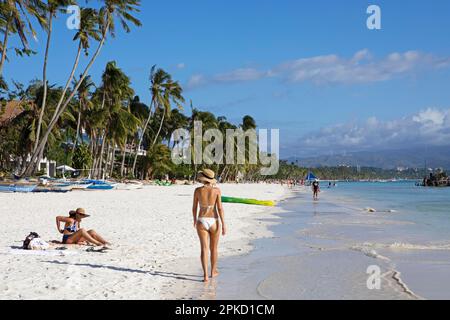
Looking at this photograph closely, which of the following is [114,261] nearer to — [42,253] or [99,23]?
Answer: [42,253]

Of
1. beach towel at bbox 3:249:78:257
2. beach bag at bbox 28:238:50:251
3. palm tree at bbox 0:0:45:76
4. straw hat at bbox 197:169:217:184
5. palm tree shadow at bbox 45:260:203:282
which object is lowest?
palm tree shadow at bbox 45:260:203:282

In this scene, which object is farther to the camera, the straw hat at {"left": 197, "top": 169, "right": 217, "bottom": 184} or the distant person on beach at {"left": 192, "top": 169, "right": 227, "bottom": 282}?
the straw hat at {"left": 197, "top": 169, "right": 217, "bottom": 184}

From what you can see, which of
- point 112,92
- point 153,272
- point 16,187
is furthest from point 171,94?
point 153,272

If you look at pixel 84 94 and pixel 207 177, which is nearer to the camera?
pixel 207 177

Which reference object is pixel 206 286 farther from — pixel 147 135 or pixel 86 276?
pixel 147 135

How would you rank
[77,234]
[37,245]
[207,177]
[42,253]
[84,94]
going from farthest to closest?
[84,94] < [77,234] < [37,245] < [42,253] < [207,177]

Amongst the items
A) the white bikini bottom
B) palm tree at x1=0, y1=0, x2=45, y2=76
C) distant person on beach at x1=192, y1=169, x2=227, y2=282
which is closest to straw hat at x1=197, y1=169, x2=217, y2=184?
distant person on beach at x1=192, y1=169, x2=227, y2=282

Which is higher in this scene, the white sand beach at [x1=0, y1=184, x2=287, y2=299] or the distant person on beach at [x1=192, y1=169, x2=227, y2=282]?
the distant person on beach at [x1=192, y1=169, x2=227, y2=282]

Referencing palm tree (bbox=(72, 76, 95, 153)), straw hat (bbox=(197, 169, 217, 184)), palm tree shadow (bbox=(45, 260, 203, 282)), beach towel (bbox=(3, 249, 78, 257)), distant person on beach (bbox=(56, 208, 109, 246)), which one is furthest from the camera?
palm tree (bbox=(72, 76, 95, 153))

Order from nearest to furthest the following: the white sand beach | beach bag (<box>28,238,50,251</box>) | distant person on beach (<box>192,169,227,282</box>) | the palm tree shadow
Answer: the white sand beach < distant person on beach (<box>192,169,227,282</box>) < the palm tree shadow < beach bag (<box>28,238,50,251</box>)

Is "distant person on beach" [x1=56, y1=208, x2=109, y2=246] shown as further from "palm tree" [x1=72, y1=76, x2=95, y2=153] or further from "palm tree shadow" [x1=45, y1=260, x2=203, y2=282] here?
"palm tree" [x1=72, y1=76, x2=95, y2=153]

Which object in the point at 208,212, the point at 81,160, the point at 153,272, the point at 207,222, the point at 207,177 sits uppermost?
the point at 81,160

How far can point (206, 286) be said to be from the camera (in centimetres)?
705
